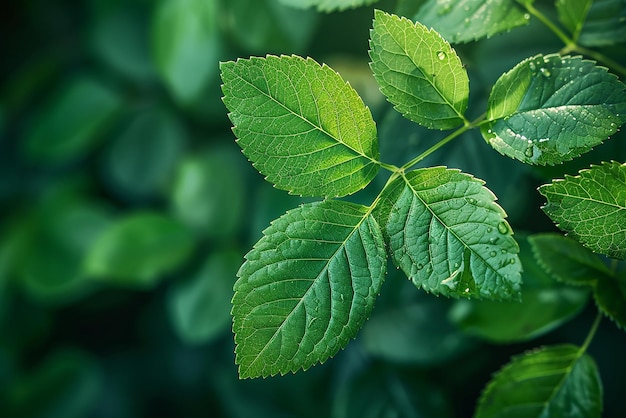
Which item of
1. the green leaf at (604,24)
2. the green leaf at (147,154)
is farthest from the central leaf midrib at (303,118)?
the green leaf at (147,154)

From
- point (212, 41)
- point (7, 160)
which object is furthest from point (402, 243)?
point (7, 160)

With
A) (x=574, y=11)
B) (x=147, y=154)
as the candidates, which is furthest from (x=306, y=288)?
(x=147, y=154)

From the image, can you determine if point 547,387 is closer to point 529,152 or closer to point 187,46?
point 529,152

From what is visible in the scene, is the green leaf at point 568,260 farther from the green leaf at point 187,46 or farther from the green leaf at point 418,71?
the green leaf at point 187,46

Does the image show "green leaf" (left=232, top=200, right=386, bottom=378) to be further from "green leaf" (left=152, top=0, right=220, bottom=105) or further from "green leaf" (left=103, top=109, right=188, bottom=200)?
"green leaf" (left=103, top=109, right=188, bottom=200)

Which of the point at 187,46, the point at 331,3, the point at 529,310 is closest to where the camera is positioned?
the point at 331,3

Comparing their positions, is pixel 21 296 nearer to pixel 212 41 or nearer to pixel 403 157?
pixel 212 41
